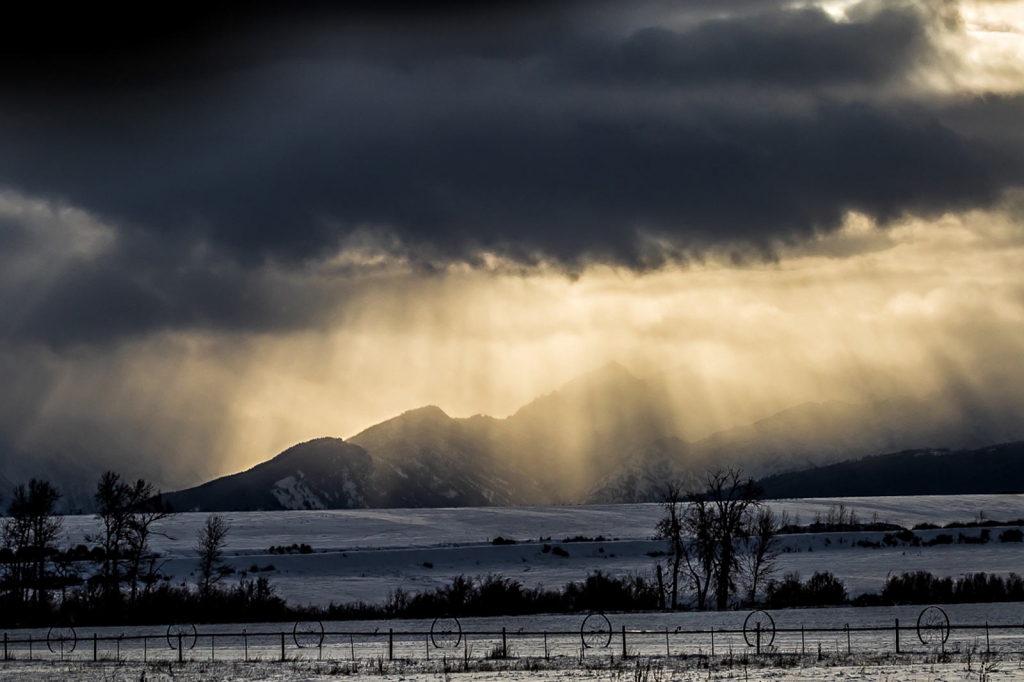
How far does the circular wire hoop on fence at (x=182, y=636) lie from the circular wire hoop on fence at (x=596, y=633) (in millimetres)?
17854

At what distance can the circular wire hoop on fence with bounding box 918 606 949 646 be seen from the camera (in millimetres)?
48719

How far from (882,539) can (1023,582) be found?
31.9 meters

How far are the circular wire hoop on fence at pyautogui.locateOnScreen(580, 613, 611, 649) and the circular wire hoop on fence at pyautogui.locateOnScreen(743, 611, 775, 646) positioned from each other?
645cm

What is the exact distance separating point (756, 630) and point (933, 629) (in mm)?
12137

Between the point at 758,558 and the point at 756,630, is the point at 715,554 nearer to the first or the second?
the point at 758,558

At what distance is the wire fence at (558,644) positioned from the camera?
48062 mm

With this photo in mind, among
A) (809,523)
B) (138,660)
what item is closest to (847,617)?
(138,660)

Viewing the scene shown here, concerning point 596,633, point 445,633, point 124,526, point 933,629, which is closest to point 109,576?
A: point 124,526

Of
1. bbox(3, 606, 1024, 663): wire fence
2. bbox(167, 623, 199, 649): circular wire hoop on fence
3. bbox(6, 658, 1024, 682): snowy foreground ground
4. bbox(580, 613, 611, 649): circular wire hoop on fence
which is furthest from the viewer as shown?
bbox(167, 623, 199, 649): circular wire hoop on fence

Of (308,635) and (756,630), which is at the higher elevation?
(756,630)

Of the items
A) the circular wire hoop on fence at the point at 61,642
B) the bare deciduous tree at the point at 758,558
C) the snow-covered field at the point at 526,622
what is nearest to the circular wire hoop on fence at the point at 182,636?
the snow-covered field at the point at 526,622

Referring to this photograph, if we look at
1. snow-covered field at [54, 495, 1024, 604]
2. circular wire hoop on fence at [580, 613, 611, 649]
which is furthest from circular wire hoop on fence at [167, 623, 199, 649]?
circular wire hoop on fence at [580, 613, 611, 649]

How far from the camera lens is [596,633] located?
56.4 meters

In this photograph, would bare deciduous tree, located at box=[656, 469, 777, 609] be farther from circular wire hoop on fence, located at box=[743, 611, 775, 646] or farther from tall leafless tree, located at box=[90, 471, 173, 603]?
tall leafless tree, located at box=[90, 471, 173, 603]
